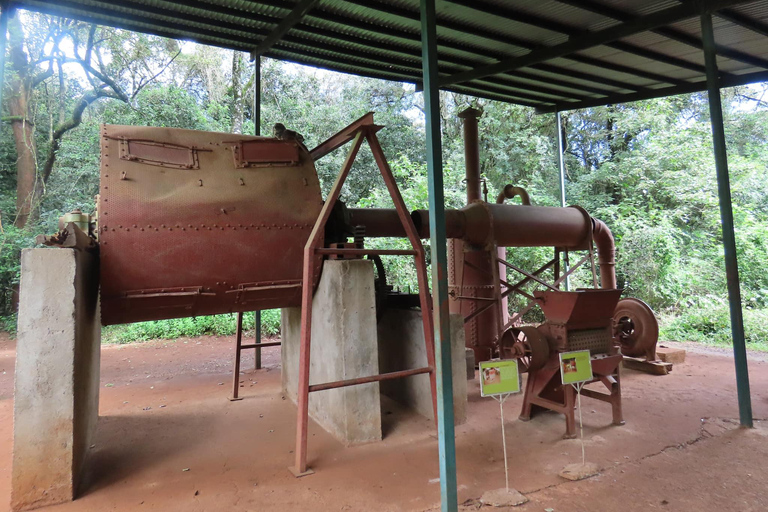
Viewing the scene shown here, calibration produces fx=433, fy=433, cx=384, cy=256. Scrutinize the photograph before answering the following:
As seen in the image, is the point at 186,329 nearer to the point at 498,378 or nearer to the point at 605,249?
the point at 605,249

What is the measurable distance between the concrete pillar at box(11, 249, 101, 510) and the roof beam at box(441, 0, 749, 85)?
587 centimetres

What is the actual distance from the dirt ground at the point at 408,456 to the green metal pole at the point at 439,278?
0.55 metres

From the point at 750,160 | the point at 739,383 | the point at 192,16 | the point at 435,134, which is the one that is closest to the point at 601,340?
the point at 739,383

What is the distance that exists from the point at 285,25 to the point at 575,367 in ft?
17.7

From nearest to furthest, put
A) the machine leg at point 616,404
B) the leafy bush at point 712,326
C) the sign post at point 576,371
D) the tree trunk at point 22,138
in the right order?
the sign post at point 576,371, the machine leg at point 616,404, the leafy bush at point 712,326, the tree trunk at point 22,138

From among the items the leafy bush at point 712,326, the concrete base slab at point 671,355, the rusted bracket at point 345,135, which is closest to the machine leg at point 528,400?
the rusted bracket at point 345,135

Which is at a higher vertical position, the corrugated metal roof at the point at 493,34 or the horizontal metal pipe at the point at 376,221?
the corrugated metal roof at the point at 493,34

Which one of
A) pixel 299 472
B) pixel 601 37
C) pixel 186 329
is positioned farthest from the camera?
pixel 186 329

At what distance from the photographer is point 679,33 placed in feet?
18.8

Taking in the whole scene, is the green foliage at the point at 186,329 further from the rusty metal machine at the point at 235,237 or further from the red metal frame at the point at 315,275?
the red metal frame at the point at 315,275

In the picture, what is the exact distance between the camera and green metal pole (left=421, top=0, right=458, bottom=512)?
2.88m

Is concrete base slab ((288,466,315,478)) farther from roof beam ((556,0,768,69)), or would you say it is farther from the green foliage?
the green foliage

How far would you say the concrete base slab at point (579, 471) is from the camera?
355cm

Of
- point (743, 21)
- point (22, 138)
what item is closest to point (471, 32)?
point (743, 21)
